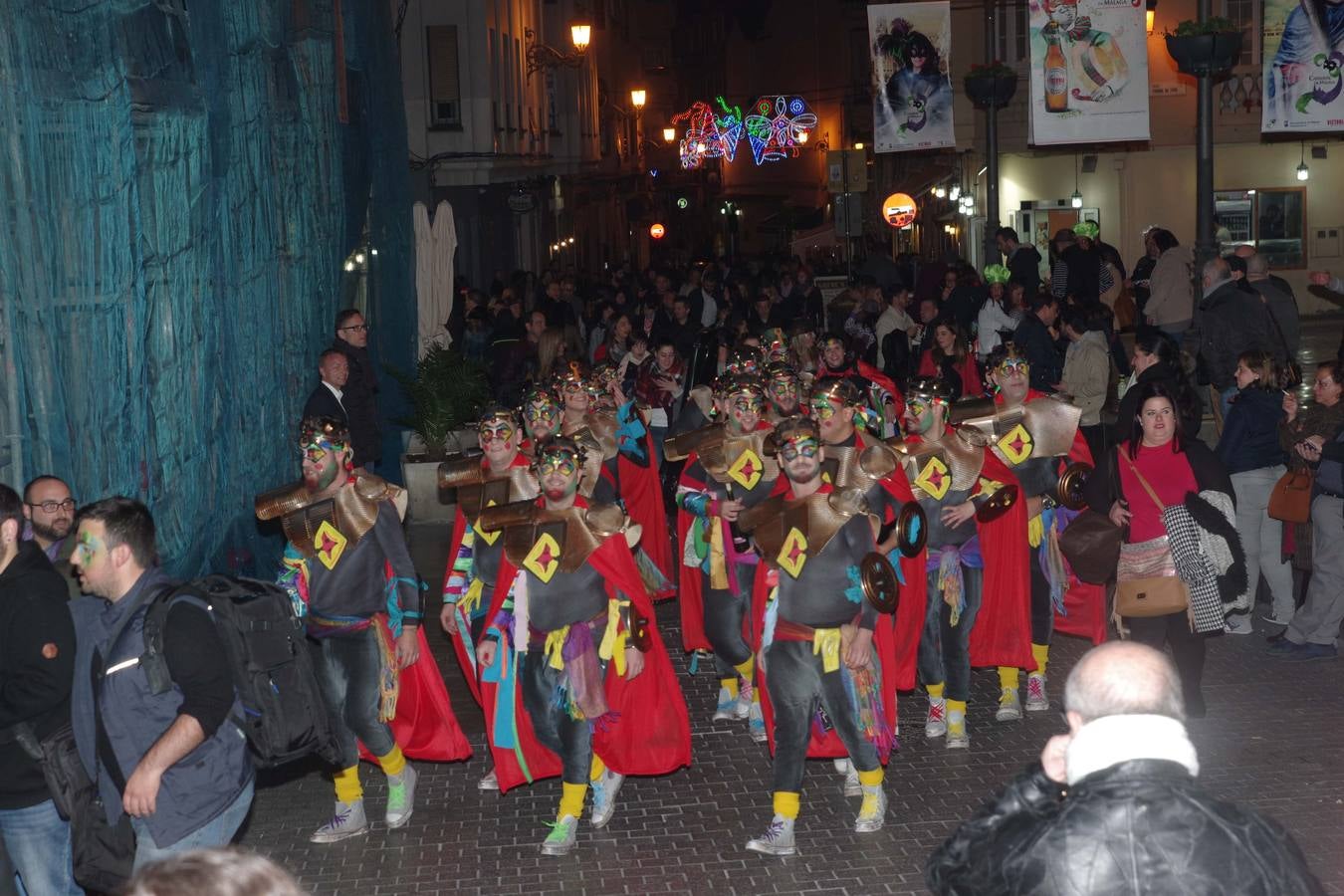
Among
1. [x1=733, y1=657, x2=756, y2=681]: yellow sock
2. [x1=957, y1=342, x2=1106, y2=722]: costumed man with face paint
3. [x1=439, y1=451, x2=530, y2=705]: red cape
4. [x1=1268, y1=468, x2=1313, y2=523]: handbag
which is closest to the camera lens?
[x1=439, y1=451, x2=530, y2=705]: red cape

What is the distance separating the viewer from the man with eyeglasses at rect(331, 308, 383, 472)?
12.0m

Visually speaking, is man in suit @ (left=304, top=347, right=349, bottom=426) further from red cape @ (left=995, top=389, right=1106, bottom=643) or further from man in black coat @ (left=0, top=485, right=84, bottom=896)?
man in black coat @ (left=0, top=485, right=84, bottom=896)

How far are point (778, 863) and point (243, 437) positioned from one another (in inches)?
199

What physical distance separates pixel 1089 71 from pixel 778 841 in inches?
568

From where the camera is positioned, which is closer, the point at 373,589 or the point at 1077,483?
the point at 373,589

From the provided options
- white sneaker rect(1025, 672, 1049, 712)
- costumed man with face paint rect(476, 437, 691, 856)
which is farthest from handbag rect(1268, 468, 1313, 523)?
costumed man with face paint rect(476, 437, 691, 856)

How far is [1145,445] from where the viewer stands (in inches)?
337

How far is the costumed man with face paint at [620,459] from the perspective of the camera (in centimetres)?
916

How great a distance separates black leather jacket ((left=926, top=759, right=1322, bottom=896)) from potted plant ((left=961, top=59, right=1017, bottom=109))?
21.6 m

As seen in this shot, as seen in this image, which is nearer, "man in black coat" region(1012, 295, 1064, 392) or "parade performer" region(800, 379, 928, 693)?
"parade performer" region(800, 379, 928, 693)

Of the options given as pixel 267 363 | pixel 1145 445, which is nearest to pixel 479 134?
pixel 267 363

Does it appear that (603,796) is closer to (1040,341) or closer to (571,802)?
(571,802)

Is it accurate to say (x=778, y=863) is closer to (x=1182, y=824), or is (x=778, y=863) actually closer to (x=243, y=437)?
(x=1182, y=824)

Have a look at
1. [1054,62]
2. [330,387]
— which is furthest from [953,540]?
[1054,62]
